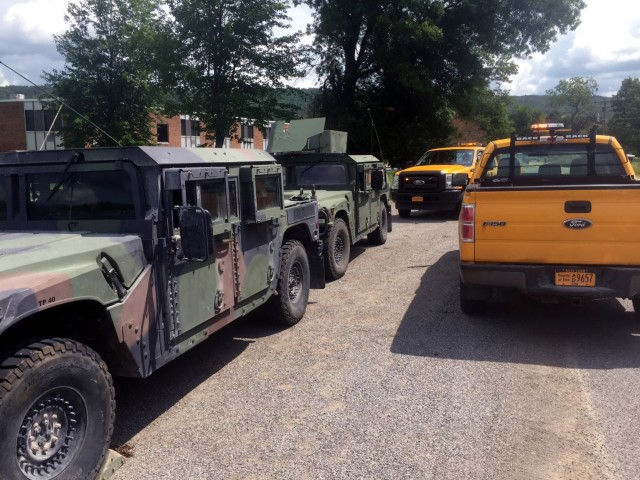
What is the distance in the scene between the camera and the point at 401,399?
4391 millimetres

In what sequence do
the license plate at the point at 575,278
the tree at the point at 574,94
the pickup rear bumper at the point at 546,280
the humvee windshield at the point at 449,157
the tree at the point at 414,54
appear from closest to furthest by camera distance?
the pickup rear bumper at the point at 546,280, the license plate at the point at 575,278, the humvee windshield at the point at 449,157, the tree at the point at 414,54, the tree at the point at 574,94

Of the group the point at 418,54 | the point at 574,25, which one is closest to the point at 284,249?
the point at 418,54

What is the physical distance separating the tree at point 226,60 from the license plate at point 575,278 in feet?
40.1

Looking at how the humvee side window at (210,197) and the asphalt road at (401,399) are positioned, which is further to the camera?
the humvee side window at (210,197)

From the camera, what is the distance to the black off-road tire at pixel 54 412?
9.14 ft

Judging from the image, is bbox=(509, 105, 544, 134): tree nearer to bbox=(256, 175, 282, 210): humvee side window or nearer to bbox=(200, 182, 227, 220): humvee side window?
bbox=(256, 175, 282, 210): humvee side window

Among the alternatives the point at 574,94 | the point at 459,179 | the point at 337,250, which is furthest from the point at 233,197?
the point at 574,94

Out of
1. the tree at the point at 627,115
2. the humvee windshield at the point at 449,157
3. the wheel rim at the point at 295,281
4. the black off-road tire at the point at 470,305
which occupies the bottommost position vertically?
the black off-road tire at the point at 470,305

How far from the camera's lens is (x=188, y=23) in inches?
616

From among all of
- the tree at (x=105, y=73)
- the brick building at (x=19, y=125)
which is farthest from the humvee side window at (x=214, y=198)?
the brick building at (x=19, y=125)

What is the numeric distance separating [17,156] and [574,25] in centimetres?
2770

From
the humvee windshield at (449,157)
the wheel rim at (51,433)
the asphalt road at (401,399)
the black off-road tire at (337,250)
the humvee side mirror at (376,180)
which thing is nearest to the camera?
the wheel rim at (51,433)

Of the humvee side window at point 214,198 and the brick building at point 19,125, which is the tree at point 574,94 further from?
the humvee side window at point 214,198

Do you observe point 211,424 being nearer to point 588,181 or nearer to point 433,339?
point 433,339
